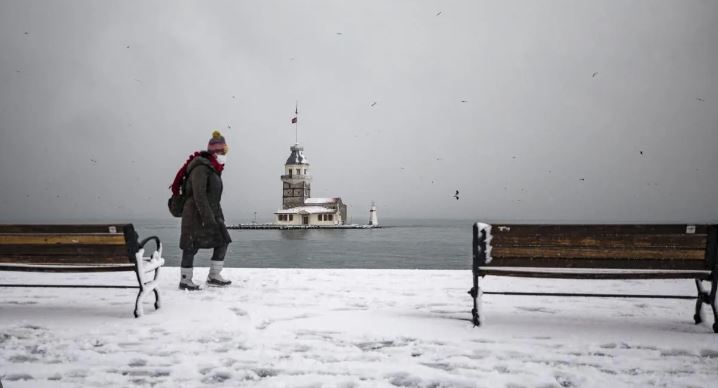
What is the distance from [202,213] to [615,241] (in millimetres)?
4782

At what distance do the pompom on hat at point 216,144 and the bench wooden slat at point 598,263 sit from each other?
398 cm

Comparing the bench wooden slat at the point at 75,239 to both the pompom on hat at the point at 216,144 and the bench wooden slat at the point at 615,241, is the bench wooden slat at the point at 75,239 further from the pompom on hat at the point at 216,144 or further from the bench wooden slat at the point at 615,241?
the bench wooden slat at the point at 615,241

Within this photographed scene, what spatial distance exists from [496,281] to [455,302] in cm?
248

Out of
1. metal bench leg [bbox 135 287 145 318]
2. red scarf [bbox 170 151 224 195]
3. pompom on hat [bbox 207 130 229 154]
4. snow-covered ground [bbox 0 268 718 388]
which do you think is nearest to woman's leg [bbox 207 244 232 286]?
snow-covered ground [bbox 0 268 718 388]

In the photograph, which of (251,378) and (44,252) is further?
(44,252)

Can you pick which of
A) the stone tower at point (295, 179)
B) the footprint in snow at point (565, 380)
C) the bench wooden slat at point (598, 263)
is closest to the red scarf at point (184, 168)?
the bench wooden slat at point (598, 263)

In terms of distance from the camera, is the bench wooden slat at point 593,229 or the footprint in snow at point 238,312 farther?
the footprint in snow at point 238,312

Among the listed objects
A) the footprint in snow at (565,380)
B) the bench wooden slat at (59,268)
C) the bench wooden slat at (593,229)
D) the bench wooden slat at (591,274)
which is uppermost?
the bench wooden slat at (593,229)

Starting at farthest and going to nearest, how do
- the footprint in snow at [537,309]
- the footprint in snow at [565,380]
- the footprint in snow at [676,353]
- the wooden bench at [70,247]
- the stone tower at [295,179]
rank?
1. the stone tower at [295,179]
2. the footprint in snow at [537,309]
3. the wooden bench at [70,247]
4. the footprint in snow at [676,353]
5. the footprint in snow at [565,380]

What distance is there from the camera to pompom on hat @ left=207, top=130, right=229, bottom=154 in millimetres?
6422

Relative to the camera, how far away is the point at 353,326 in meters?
4.29

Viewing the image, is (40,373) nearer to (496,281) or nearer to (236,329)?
(236,329)

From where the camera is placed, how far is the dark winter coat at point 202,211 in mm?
6141

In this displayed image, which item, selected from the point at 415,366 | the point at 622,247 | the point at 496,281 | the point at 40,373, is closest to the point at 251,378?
the point at 415,366
